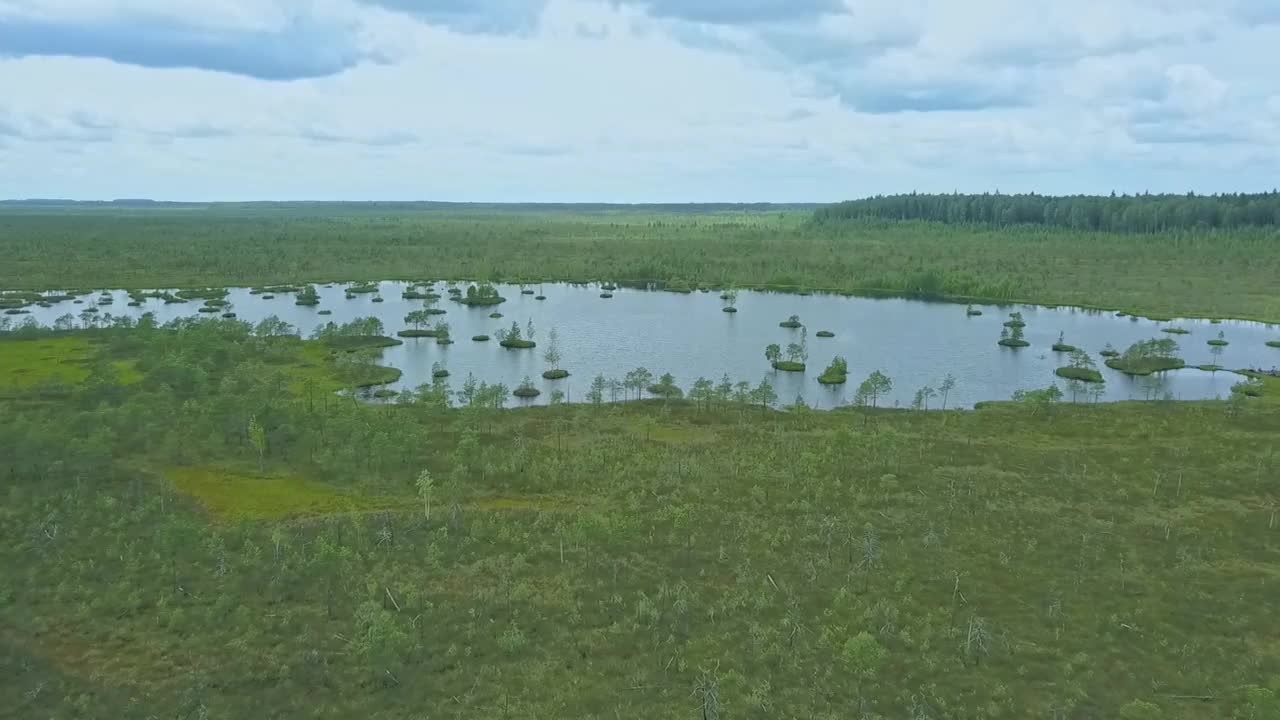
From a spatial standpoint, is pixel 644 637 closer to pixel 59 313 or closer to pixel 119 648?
pixel 119 648

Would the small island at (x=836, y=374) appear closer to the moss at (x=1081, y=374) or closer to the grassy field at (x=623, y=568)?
the grassy field at (x=623, y=568)

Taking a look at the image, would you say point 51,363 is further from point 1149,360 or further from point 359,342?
point 1149,360

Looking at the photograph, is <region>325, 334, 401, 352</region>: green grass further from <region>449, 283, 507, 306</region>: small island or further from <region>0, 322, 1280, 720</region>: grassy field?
<region>0, 322, 1280, 720</region>: grassy field

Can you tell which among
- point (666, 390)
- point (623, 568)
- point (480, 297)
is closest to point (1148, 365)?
point (666, 390)

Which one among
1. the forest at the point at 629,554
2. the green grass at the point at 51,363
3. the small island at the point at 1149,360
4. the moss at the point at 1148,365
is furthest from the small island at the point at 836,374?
the green grass at the point at 51,363

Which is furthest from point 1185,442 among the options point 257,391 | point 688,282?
point 688,282

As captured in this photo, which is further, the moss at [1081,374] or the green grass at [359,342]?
the green grass at [359,342]

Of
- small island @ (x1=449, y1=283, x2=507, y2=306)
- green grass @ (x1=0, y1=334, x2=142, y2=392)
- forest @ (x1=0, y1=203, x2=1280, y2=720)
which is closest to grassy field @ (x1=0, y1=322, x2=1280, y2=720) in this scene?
forest @ (x1=0, y1=203, x2=1280, y2=720)
